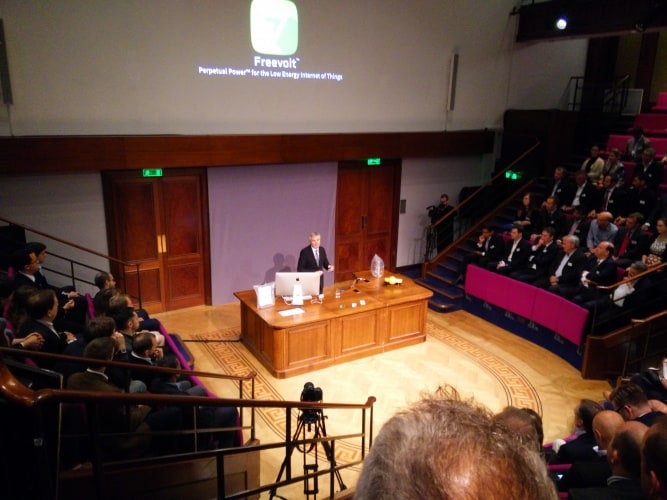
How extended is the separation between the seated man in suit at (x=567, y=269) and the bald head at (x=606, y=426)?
4.42 meters

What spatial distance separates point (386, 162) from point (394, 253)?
1.90 meters

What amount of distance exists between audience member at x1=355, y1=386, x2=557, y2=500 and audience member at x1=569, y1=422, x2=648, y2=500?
67.6 inches

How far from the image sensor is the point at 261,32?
8188 millimetres

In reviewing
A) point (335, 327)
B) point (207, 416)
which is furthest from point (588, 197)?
point (207, 416)

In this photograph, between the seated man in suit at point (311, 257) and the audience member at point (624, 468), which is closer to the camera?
the audience member at point (624, 468)

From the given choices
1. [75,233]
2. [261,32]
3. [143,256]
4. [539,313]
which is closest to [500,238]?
[539,313]

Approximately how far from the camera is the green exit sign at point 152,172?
7836mm

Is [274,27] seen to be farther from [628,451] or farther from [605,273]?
[628,451]

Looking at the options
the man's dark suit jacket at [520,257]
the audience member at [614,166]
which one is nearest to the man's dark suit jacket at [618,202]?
the audience member at [614,166]

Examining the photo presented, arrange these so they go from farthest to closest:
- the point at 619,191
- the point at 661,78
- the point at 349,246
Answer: the point at 661,78, the point at 349,246, the point at 619,191

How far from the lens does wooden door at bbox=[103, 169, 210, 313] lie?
787cm

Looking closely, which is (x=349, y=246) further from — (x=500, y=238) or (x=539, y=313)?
(x=539, y=313)

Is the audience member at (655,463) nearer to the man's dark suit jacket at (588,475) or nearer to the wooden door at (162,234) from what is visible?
the man's dark suit jacket at (588,475)

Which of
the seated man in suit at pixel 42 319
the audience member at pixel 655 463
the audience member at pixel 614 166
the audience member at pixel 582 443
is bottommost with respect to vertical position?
the audience member at pixel 582 443
